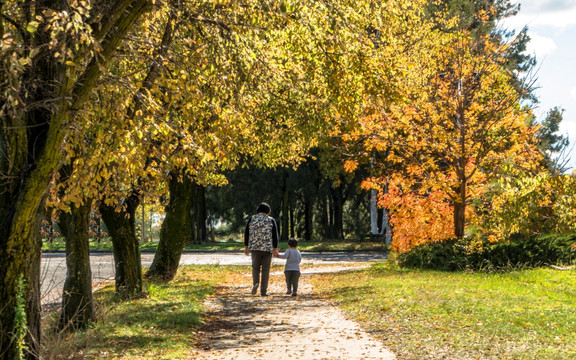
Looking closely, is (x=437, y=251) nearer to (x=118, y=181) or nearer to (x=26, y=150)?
(x=118, y=181)

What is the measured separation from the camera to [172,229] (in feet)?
60.8

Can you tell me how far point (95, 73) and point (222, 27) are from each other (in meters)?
2.55

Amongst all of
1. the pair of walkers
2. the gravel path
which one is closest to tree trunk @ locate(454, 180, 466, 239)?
the gravel path

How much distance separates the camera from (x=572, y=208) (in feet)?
57.1

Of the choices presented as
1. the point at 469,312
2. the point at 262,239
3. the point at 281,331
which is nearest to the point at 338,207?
the point at 262,239

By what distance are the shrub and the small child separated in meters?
6.60

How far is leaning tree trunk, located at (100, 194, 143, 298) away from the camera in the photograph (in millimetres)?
13727

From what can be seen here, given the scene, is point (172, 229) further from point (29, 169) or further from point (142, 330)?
point (29, 169)

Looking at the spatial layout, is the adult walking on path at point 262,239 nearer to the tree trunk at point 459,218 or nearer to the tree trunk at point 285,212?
the tree trunk at point 459,218

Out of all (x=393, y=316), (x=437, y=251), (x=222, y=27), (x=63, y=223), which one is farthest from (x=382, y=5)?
(x=437, y=251)

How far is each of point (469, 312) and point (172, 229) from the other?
32.4ft

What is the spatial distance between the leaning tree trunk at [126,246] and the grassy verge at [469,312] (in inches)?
174

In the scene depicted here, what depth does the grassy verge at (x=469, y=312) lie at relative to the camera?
8.18m

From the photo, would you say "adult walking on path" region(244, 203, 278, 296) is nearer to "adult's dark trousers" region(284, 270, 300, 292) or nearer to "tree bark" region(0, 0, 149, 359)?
"adult's dark trousers" region(284, 270, 300, 292)
